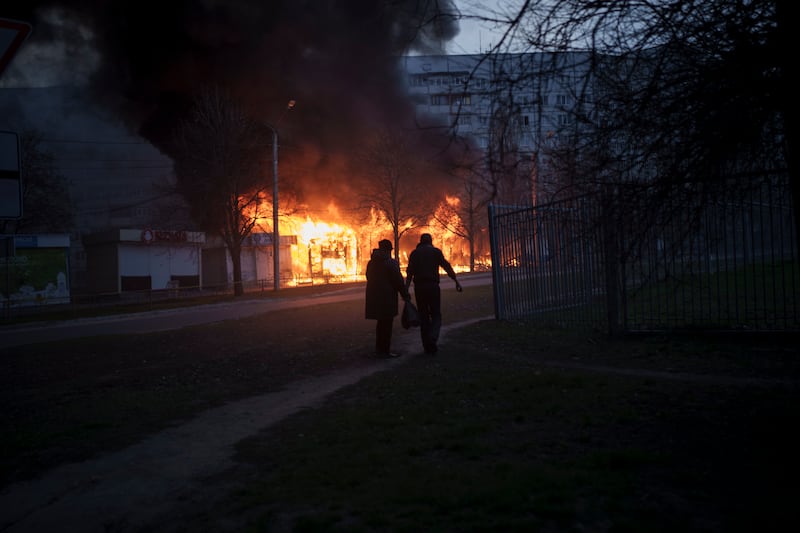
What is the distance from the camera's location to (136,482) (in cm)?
433

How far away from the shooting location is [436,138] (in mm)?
4551

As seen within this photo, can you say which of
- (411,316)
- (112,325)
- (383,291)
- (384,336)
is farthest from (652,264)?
(112,325)

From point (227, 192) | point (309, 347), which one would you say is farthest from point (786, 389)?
point (227, 192)

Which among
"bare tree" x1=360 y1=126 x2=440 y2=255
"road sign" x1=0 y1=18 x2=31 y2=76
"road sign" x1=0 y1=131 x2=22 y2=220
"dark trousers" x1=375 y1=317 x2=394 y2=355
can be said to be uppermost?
"bare tree" x1=360 y1=126 x2=440 y2=255

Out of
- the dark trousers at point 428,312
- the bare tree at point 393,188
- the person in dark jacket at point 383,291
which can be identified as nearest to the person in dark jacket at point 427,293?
the dark trousers at point 428,312

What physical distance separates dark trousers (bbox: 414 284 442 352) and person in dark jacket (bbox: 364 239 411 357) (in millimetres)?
230

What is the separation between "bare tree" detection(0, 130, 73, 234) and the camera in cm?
3466

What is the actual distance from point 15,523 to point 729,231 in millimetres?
8188

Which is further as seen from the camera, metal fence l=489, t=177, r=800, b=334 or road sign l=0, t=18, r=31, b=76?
metal fence l=489, t=177, r=800, b=334

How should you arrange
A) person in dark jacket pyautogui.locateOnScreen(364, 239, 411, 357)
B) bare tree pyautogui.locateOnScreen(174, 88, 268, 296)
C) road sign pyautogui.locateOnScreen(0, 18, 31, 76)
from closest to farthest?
road sign pyautogui.locateOnScreen(0, 18, 31, 76), person in dark jacket pyautogui.locateOnScreen(364, 239, 411, 357), bare tree pyautogui.locateOnScreen(174, 88, 268, 296)

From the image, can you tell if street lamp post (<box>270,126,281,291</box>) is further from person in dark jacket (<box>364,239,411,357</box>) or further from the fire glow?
person in dark jacket (<box>364,239,411,357</box>)

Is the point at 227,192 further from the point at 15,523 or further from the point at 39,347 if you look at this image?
the point at 15,523

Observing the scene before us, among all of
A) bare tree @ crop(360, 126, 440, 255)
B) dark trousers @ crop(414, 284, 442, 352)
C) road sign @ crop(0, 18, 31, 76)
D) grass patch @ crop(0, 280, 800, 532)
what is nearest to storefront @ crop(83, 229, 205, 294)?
bare tree @ crop(360, 126, 440, 255)

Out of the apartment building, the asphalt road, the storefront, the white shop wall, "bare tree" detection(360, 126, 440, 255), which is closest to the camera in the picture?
the apartment building
